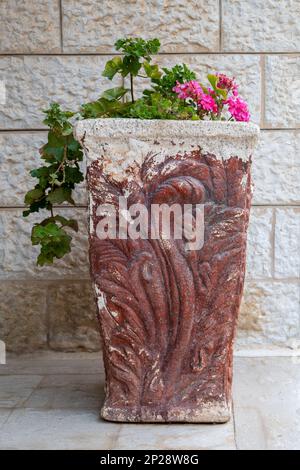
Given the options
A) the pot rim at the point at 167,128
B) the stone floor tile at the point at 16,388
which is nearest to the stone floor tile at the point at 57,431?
the stone floor tile at the point at 16,388

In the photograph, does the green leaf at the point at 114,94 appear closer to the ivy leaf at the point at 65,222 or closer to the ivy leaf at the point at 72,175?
the ivy leaf at the point at 72,175

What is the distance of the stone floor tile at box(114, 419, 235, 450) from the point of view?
6.55 feet

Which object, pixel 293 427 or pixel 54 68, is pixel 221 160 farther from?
pixel 54 68

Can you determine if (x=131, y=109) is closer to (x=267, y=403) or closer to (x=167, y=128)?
(x=167, y=128)

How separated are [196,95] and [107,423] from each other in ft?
3.75

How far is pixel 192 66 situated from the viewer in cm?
302

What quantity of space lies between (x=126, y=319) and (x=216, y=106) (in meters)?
0.79

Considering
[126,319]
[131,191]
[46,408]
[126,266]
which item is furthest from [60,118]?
[46,408]

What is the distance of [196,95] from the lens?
2.22m

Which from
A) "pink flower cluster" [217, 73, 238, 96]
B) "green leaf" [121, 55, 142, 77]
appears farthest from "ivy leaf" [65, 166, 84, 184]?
"pink flower cluster" [217, 73, 238, 96]

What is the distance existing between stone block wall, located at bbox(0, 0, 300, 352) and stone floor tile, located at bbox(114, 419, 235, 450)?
3.21 feet

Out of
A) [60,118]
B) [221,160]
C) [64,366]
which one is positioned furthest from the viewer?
[64,366]

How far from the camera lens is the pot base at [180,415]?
2.18m

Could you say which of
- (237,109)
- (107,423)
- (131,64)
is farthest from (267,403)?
(131,64)
